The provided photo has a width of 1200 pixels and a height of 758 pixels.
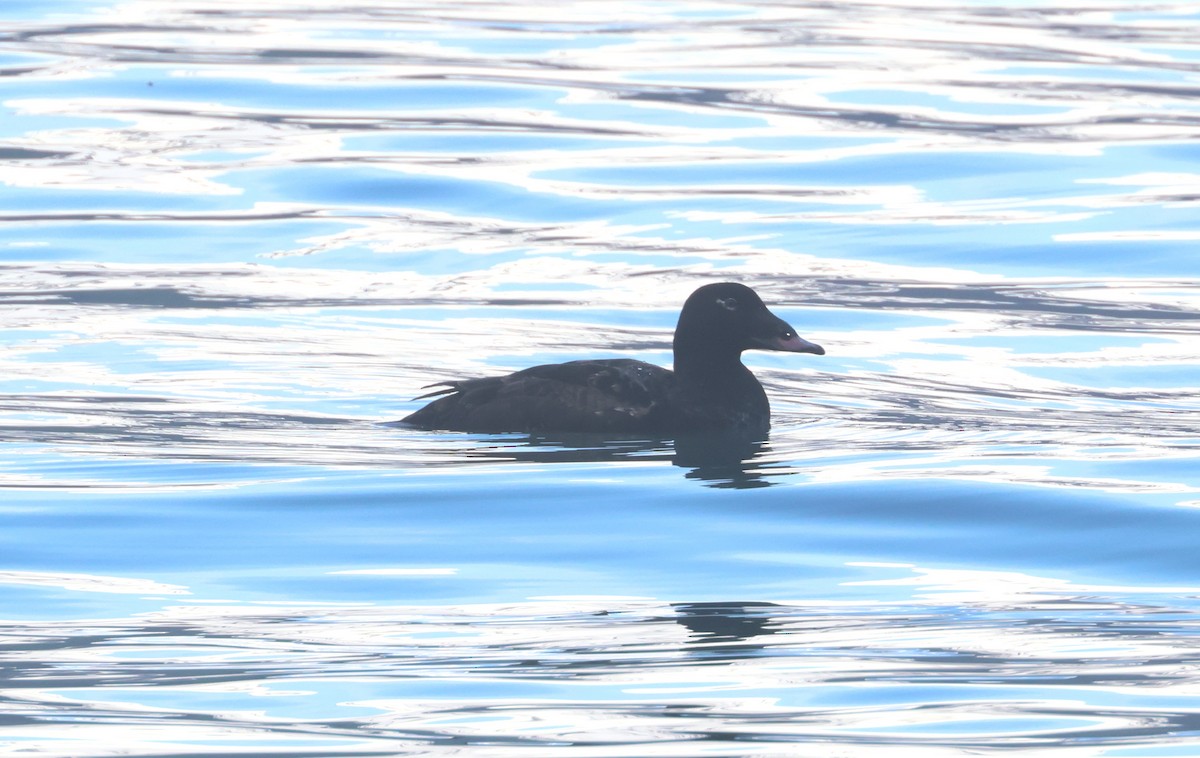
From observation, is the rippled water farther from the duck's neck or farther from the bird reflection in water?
the duck's neck

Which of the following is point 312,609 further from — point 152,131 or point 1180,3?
point 1180,3

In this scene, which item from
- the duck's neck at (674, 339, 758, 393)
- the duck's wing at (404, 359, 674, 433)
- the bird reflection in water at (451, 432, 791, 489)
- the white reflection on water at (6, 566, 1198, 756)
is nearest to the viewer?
the white reflection on water at (6, 566, 1198, 756)

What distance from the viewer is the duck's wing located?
1054 centimetres

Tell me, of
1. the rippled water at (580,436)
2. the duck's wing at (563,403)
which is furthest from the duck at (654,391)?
the rippled water at (580,436)

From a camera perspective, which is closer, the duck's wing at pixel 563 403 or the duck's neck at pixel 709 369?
the duck's wing at pixel 563 403

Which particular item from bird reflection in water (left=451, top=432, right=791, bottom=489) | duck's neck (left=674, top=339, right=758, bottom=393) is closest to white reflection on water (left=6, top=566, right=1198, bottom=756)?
bird reflection in water (left=451, top=432, right=791, bottom=489)

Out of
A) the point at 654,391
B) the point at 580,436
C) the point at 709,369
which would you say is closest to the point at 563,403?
the point at 580,436

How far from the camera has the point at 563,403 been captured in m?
10.5

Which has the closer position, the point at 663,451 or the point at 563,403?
the point at 663,451

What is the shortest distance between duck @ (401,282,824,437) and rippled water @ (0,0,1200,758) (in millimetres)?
179

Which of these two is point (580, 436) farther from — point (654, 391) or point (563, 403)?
point (654, 391)

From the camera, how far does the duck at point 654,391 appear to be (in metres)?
10.6

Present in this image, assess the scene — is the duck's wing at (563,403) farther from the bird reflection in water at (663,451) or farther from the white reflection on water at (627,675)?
the white reflection on water at (627,675)

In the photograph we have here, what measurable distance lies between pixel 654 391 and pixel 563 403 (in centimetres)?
47
